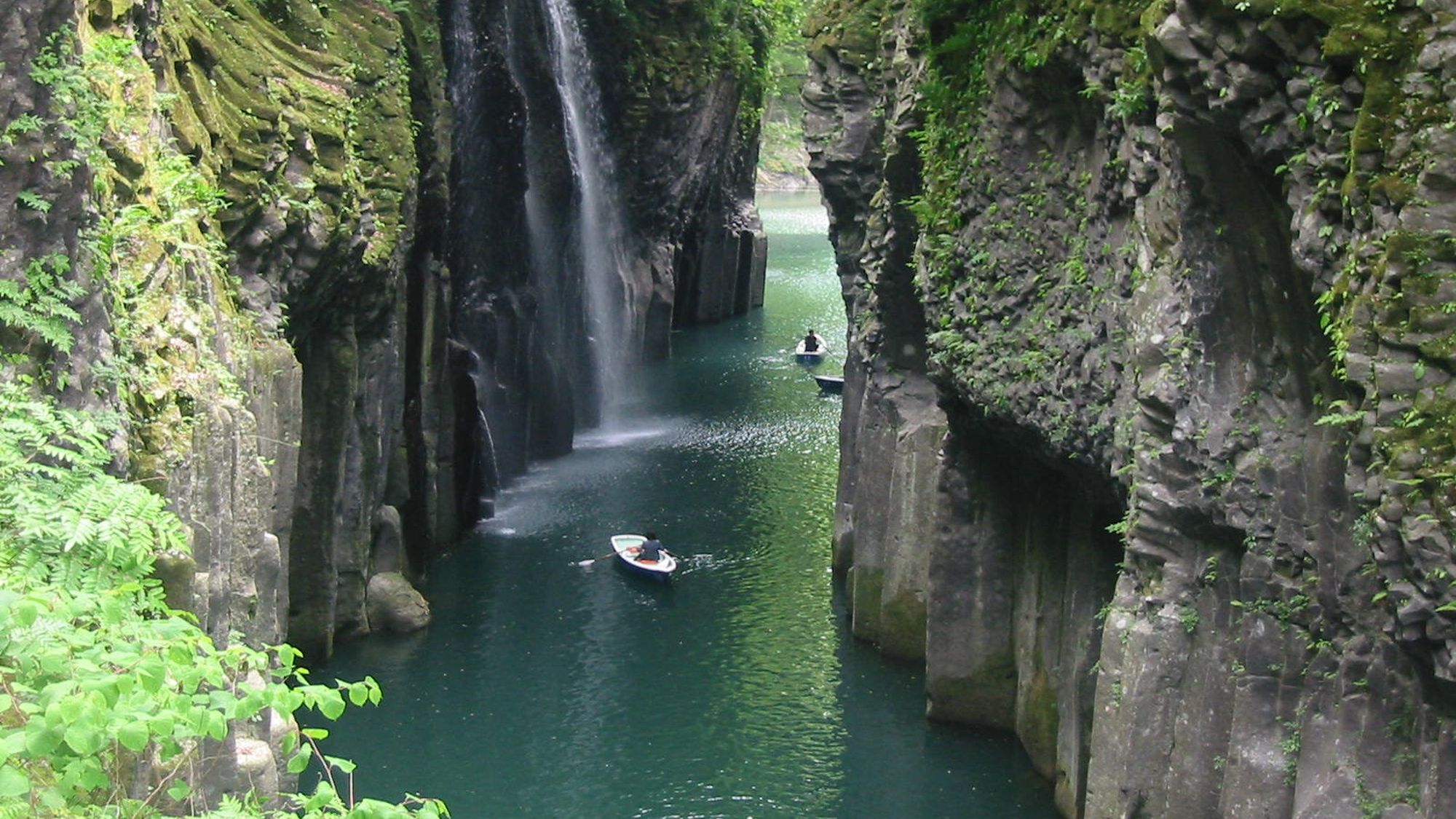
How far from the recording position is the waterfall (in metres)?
33.8

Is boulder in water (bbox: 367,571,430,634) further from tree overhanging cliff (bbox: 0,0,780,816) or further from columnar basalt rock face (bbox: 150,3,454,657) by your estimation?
columnar basalt rock face (bbox: 150,3,454,657)

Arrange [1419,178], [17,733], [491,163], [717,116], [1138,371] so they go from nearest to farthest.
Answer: [17,733] → [1419,178] → [1138,371] → [491,163] → [717,116]

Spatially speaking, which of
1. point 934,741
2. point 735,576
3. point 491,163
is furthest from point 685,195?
point 934,741

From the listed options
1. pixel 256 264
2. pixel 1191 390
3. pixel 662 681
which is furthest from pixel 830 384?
pixel 1191 390

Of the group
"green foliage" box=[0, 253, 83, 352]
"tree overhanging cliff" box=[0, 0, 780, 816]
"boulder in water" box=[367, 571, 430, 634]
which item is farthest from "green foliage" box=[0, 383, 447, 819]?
"boulder in water" box=[367, 571, 430, 634]

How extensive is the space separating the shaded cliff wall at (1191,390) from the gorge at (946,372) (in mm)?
34

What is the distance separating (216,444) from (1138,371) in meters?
6.86

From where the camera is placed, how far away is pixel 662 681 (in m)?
21.3

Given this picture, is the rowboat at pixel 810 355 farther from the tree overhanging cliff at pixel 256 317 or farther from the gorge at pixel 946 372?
the gorge at pixel 946 372

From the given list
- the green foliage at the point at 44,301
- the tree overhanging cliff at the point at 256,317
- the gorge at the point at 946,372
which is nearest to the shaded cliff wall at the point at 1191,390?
the gorge at the point at 946,372

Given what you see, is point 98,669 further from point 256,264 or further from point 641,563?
point 641,563

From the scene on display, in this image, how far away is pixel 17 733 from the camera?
5.41 metres

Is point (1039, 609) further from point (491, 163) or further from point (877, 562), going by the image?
point (491, 163)

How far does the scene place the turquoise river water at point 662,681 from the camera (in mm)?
17953
